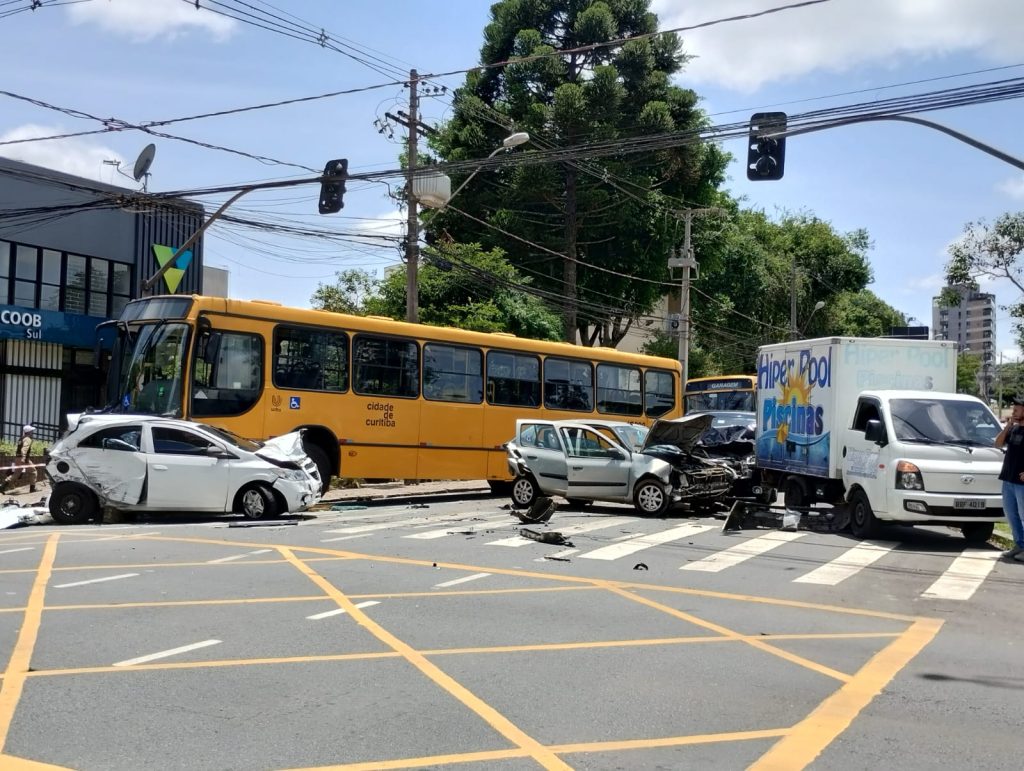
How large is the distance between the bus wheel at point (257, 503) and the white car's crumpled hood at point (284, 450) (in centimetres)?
49

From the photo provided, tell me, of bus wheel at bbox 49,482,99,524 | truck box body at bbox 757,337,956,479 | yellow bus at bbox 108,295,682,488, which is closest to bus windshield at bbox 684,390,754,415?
yellow bus at bbox 108,295,682,488

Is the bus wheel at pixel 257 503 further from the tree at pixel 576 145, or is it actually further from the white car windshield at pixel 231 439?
the tree at pixel 576 145

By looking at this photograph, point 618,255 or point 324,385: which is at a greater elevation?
point 618,255

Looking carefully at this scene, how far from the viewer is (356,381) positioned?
19.0 metres

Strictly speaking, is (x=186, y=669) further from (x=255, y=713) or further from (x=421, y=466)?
(x=421, y=466)

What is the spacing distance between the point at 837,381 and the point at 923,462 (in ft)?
8.76

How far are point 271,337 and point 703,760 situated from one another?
45.5 ft

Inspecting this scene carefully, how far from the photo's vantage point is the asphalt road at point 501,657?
5.12 metres

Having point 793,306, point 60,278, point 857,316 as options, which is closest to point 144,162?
point 60,278

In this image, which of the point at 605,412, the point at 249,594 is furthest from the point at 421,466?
the point at 249,594

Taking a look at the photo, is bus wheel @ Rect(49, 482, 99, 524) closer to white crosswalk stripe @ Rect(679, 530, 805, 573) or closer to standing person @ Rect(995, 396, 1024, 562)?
white crosswalk stripe @ Rect(679, 530, 805, 573)

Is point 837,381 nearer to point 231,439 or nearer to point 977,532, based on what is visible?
point 977,532

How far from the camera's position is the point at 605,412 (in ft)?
79.4

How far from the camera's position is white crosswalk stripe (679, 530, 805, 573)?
11.5 m
